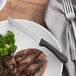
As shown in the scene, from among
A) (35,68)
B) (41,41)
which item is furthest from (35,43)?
(35,68)

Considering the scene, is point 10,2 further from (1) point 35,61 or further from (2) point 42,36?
(1) point 35,61

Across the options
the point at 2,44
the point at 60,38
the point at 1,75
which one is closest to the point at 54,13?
the point at 60,38

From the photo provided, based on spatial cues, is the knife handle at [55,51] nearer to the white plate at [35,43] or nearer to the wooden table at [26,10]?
the white plate at [35,43]

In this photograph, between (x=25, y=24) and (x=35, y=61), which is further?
(x=25, y=24)

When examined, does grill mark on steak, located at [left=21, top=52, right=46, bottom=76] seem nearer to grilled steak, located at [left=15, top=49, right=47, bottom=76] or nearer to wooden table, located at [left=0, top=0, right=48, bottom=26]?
grilled steak, located at [left=15, top=49, right=47, bottom=76]

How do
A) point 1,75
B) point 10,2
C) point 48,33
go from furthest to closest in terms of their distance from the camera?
point 10,2 < point 48,33 < point 1,75

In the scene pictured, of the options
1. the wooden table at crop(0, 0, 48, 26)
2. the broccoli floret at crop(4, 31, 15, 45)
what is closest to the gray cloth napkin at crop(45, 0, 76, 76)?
the wooden table at crop(0, 0, 48, 26)

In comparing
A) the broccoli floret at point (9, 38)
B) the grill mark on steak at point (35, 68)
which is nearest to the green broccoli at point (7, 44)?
the broccoli floret at point (9, 38)
